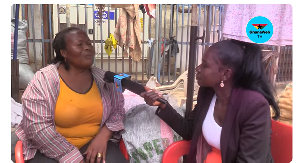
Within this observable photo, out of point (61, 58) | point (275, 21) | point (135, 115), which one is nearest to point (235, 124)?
point (275, 21)

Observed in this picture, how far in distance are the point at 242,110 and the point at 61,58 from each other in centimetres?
118

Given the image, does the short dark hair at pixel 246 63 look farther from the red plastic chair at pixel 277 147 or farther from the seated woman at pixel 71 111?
the seated woman at pixel 71 111

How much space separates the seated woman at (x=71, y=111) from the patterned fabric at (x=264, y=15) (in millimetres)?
859

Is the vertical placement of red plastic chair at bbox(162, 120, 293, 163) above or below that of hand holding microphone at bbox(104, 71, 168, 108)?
below

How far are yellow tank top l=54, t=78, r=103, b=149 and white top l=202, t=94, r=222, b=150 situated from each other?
26.6 inches

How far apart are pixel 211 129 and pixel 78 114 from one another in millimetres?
800

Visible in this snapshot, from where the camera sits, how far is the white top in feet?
4.65

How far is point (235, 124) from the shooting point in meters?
1.34

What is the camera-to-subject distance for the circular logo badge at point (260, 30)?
126cm

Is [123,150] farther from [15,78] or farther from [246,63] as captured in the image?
[15,78]

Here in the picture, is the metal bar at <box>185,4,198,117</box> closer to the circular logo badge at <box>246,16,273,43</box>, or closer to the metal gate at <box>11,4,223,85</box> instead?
the circular logo badge at <box>246,16,273,43</box>

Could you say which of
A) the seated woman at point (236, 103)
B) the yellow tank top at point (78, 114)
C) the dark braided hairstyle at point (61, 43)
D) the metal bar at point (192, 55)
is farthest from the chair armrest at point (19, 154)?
the metal bar at point (192, 55)

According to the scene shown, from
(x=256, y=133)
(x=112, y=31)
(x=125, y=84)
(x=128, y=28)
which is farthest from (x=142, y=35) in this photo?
(x=256, y=133)

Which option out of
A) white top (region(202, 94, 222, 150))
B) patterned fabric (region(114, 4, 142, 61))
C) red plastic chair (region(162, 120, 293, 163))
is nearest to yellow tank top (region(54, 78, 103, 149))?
red plastic chair (region(162, 120, 293, 163))
